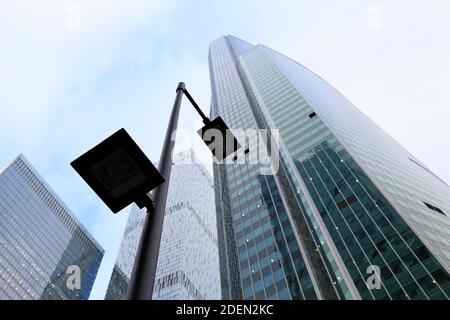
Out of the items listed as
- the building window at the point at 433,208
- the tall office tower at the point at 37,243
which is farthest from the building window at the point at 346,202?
the tall office tower at the point at 37,243

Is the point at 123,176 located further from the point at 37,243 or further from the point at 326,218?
the point at 37,243

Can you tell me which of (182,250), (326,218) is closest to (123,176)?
(326,218)

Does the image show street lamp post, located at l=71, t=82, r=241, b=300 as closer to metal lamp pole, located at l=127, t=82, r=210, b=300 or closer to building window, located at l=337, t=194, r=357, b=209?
metal lamp pole, located at l=127, t=82, r=210, b=300

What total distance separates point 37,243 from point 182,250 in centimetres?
5244

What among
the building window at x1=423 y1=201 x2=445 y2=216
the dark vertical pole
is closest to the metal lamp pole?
the dark vertical pole

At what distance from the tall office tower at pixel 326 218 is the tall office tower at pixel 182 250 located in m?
46.3

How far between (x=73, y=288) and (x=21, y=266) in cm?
4169

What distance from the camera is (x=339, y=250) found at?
53.6 metres

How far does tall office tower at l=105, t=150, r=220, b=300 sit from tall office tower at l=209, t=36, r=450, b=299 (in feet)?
152

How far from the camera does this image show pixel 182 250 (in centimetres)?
14588

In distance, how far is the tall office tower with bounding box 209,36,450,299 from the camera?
147 ft

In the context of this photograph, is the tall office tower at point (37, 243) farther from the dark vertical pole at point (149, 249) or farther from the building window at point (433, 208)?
the dark vertical pole at point (149, 249)

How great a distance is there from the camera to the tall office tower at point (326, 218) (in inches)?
1759
